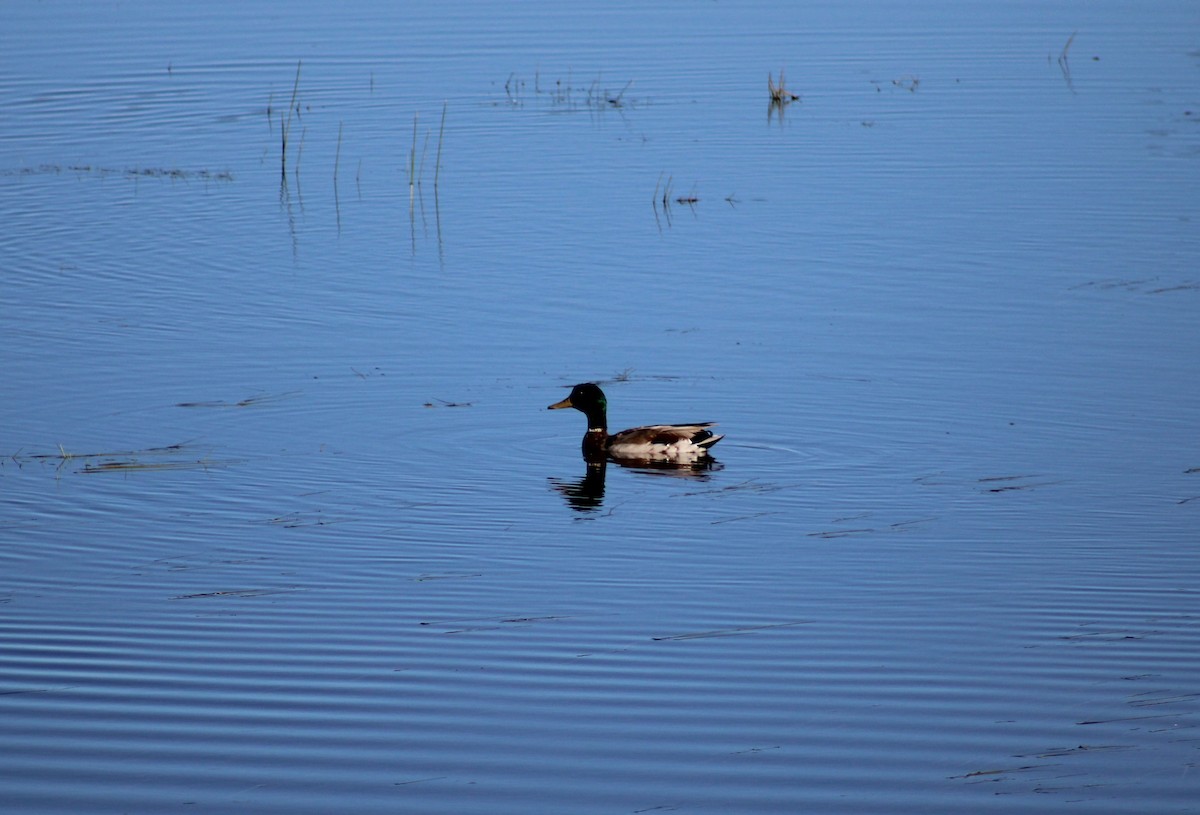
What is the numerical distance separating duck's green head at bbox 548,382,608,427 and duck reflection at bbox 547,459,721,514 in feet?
1.07

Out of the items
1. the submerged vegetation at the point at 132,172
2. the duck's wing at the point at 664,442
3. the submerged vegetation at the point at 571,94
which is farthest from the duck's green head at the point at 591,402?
the submerged vegetation at the point at 571,94

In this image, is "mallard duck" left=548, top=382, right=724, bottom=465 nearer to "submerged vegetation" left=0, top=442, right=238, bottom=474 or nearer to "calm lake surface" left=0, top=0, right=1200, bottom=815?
"calm lake surface" left=0, top=0, right=1200, bottom=815

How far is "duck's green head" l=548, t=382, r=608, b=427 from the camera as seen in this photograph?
11328 millimetres

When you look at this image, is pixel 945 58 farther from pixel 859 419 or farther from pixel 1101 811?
pixel 1101 811

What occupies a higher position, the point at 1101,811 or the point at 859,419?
the point at 859,419

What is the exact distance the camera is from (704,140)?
20.4 m

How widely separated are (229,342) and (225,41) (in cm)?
1558

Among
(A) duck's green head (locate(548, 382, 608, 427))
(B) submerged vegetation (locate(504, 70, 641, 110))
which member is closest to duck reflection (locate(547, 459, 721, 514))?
(A) duck's green head (locate(548, 382, 608, 427))

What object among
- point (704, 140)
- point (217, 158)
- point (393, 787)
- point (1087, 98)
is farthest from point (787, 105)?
point (393, 787)

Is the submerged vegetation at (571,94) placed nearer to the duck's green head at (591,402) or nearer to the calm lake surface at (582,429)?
the calm lake surface at (582,429)

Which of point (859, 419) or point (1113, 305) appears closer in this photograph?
point (859, 419)

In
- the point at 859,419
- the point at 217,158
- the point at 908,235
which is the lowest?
the point at 859,419

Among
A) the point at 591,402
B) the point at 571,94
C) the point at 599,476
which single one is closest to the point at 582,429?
the point at 591,402

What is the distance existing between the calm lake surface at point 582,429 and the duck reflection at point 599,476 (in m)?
0.10
